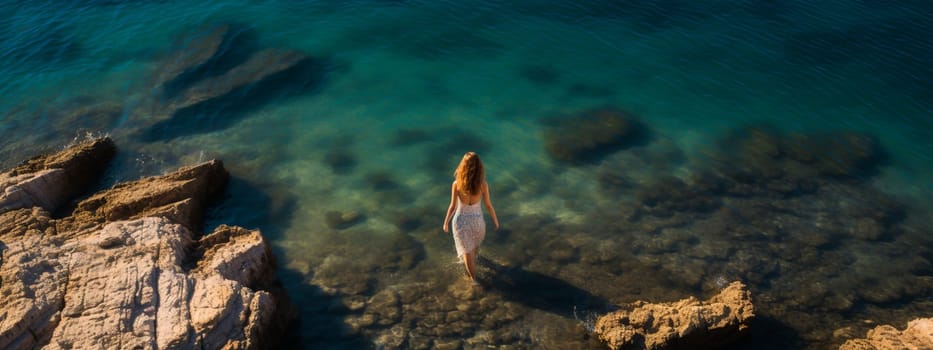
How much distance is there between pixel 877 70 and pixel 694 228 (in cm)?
978

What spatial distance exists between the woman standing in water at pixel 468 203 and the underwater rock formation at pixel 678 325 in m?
2.22

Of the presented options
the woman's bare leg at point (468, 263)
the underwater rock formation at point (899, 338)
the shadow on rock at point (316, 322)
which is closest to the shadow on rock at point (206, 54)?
the shadow on rock at point (316, 322)

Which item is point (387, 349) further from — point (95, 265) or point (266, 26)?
point (266, 26)

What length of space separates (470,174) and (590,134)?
6.90 metres

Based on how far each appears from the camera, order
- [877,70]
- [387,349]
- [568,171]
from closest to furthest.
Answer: [387,349] < [568,171] < [877,70]

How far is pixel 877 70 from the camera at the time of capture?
1675cm

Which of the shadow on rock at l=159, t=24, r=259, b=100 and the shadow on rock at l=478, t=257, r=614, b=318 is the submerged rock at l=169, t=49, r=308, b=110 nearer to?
the shadow on rock at l=159, t=24, r=259, b=100

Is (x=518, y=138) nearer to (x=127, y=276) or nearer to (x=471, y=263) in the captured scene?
(x=471, y=263)

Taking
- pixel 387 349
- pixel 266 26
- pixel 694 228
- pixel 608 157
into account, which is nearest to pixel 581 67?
pixel 608 157

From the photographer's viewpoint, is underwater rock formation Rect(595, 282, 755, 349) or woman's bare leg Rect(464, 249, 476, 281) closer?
underwater rock formation Rect(595, 282, 755, 349)

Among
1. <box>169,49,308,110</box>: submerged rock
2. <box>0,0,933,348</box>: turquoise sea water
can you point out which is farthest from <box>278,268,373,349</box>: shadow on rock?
<box>169,49,308,110</box>: submerged rock

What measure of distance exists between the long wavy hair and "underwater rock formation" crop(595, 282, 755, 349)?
2736 mm

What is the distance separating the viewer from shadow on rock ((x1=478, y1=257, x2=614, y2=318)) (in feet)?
30.8

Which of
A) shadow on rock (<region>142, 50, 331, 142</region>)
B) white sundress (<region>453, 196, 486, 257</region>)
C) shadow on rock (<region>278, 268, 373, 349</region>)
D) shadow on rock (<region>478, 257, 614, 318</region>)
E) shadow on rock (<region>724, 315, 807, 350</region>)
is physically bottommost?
shadow on rock (<region>278, 268, 373, 349</region>)
